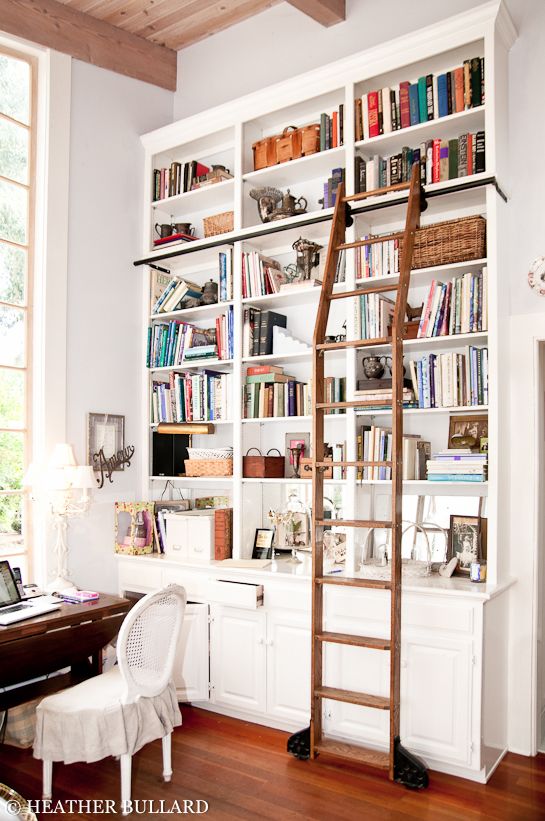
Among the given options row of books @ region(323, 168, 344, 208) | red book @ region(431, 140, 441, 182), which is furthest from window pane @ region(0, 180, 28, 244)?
red book @ region(431, 140, 441, 182)

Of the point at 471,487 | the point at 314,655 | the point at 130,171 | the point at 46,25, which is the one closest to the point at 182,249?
the point at 130,171

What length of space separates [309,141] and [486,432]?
189cm

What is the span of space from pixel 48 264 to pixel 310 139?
1656 millimetres

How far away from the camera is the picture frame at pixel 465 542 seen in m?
3.50

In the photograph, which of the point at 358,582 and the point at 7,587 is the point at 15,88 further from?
the point at 358,582

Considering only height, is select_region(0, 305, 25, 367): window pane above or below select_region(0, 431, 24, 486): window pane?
above

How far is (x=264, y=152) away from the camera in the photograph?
4.15 m

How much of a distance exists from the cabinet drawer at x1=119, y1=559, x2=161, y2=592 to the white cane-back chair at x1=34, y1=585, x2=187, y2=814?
1165 millimetres

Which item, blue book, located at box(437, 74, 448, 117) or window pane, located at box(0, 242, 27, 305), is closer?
blue book, located at box(437, 74, 448, 117)

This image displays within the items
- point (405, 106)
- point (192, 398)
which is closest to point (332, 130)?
point (405, 106)

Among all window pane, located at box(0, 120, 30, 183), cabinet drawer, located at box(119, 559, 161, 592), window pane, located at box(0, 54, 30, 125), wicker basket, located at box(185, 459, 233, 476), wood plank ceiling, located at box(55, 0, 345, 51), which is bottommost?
cabinet drawer, located at box(119, 559, 161, 592)

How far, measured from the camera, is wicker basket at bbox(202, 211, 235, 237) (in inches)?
171

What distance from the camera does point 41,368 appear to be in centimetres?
399

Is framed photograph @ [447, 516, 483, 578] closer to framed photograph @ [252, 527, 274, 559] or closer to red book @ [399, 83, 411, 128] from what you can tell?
framed photograph @ [252, 527, 274, 559]
